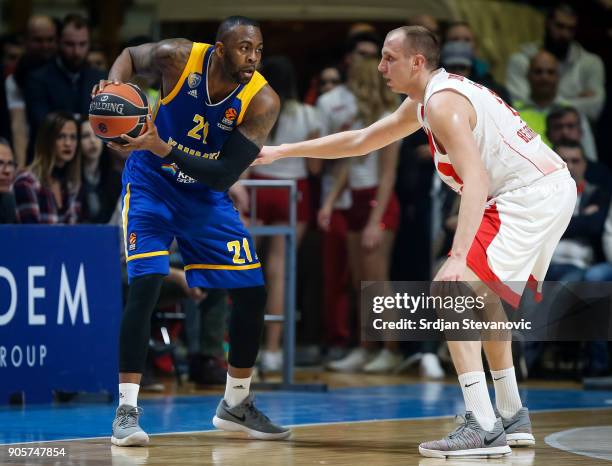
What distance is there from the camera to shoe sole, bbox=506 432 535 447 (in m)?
6.39

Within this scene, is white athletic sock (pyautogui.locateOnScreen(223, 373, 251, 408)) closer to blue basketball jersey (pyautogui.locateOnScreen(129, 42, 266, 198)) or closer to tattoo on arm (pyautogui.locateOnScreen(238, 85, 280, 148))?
blue basketball jersey (pyautogui.locateOnScreen(129, 42, 266, 198))

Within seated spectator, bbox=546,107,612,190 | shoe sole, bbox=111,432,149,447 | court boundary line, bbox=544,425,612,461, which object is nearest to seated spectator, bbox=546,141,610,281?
seated spectator, bbox=546,107,612,190

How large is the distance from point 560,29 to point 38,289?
563 cm

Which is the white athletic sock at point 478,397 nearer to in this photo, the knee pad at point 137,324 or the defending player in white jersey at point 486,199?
the defending player in white jersey at point 486,199

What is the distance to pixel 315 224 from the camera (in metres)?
12.0

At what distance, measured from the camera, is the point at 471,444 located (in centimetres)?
595

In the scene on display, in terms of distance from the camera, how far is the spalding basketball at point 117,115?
5875 millimetres

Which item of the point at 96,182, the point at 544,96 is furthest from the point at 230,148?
the point at 544,96

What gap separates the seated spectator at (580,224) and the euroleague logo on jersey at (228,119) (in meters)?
4.43

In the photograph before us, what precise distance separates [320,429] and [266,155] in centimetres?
156

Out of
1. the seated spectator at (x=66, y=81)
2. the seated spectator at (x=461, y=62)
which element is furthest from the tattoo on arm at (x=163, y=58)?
the seated spectator at (x=461, y=62)

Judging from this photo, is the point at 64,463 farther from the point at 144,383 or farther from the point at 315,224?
the point at 315,224

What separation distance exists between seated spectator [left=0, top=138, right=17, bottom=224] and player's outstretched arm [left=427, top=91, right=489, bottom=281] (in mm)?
3967

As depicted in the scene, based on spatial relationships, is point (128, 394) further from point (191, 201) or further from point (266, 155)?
point (266, 155)
